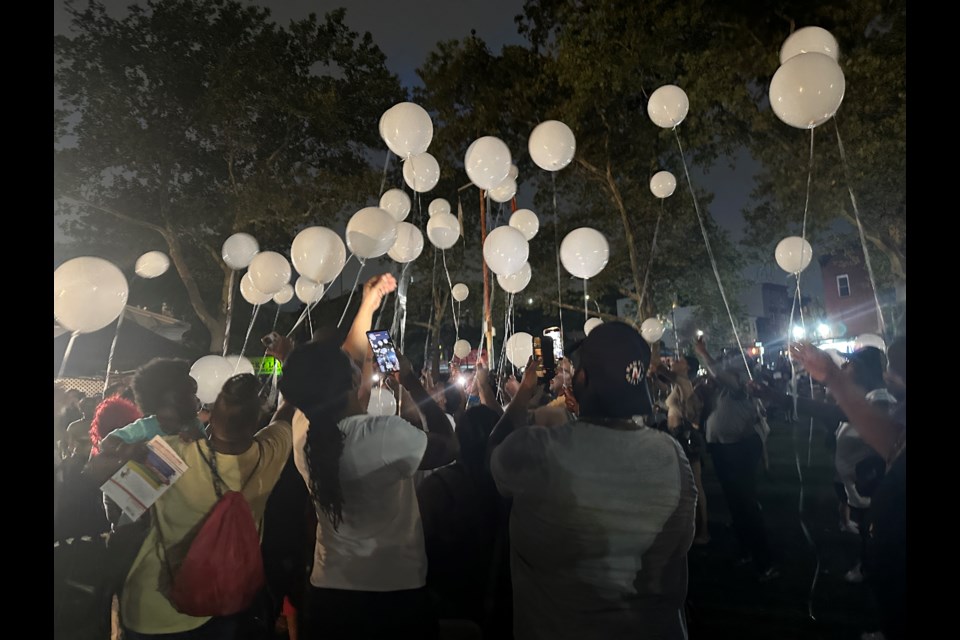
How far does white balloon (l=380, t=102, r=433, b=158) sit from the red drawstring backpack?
388 centimetres

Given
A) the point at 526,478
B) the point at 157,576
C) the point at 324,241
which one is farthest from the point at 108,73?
the point at 526,478

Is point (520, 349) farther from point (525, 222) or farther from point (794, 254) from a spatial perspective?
point (794, 254)

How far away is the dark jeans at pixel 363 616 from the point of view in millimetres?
2105

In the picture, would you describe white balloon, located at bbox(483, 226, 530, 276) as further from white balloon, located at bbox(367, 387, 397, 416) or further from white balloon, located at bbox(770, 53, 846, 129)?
white balloon, located at bbox(770, 53, 846, 129)

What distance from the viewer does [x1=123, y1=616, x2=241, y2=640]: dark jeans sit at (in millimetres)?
2232

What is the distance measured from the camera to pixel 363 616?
6.93ft

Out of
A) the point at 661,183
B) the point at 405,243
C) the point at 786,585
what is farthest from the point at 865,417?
the point at 661,183

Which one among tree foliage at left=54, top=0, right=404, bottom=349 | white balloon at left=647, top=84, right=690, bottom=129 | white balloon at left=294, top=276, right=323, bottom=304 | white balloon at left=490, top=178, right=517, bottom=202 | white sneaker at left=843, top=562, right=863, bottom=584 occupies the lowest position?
white sneaker at left=843, top=562, right=863, bottom=584

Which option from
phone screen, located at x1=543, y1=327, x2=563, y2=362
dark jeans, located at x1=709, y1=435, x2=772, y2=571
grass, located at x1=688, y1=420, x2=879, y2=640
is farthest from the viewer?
phone screen, located at x1=543, y1=327, x2=563, y2=362

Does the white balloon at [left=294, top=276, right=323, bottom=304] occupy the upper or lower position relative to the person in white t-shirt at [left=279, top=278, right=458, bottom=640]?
upper

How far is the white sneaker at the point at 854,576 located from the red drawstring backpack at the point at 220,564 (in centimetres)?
445

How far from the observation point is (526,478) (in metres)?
1.82

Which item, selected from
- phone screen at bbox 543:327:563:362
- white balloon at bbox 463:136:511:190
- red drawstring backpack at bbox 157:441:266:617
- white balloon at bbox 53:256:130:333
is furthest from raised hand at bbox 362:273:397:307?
white balloon at bbox 463:136:511:190

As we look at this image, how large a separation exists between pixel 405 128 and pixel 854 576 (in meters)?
5.52
